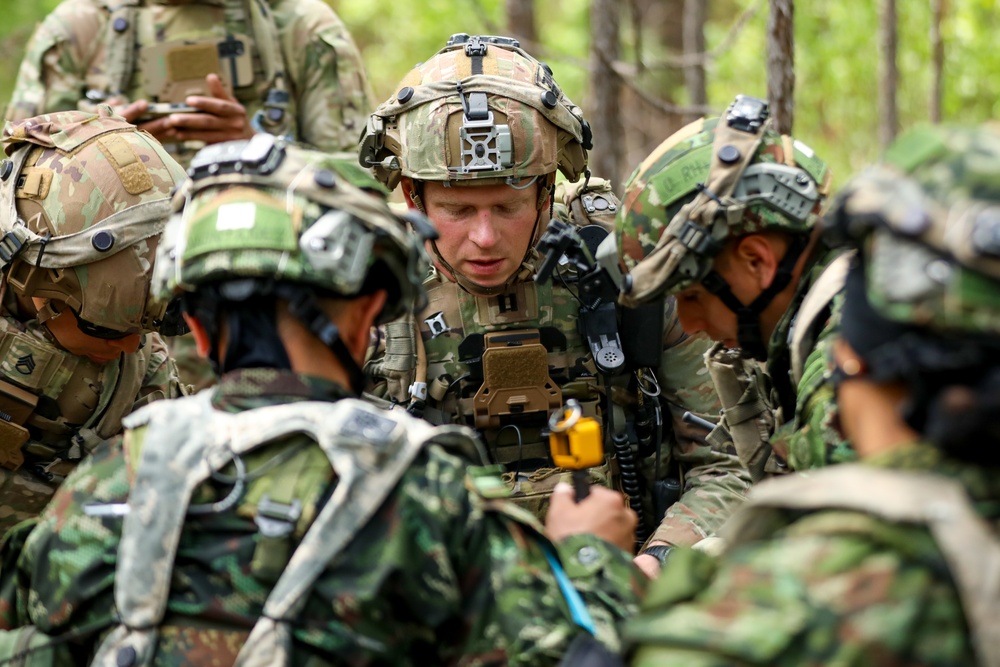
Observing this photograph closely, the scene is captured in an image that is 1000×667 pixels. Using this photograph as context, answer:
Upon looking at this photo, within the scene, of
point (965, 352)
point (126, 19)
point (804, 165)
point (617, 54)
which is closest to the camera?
point (965, 352)

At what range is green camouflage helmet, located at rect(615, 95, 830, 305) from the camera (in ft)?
13.1

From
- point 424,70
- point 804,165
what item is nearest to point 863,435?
point 804,165

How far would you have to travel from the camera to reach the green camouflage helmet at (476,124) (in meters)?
4.90

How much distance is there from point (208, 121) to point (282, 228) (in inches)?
181

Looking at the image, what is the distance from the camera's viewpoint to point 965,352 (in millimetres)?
2352

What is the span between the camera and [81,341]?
4957 mm

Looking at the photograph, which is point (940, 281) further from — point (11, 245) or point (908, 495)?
point (11, 245)

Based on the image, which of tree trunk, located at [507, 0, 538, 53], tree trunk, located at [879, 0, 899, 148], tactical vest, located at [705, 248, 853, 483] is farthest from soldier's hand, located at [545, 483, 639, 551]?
tree trunk, located at [507, 0, 538, 53]

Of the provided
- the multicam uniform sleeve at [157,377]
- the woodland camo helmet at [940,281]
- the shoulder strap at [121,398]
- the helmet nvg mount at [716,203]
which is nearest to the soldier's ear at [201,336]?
the helmet nvg mount at [716,203]

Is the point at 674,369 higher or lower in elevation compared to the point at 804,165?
lower

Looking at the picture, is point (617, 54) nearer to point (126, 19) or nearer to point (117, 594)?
point (126, 19)

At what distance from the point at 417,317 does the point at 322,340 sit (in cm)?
204

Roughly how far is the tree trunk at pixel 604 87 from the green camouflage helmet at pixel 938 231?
6.29 m

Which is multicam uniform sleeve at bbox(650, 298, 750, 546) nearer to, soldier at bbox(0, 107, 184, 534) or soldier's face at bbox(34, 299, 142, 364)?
soldier at bbox(0, 107, 184, 534)
